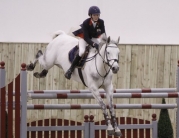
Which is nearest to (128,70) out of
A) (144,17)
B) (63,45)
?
(144,17)

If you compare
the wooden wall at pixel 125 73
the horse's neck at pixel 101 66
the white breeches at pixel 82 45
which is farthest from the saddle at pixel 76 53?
the wooden wall at pixel 125 73

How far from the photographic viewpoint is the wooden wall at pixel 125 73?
36.7ft

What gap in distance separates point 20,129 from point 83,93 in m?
1.02

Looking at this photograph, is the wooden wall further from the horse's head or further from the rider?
the horse's head

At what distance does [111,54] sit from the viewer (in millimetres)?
6680

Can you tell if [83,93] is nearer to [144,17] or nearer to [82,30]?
[82,30]

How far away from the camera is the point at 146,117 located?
37.7 ft

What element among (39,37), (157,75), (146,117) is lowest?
(146,117)

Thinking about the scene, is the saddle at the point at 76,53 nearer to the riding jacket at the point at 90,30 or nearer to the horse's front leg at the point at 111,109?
the riding jacket at the point at 90,30

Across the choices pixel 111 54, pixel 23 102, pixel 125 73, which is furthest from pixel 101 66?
pixel 125 73

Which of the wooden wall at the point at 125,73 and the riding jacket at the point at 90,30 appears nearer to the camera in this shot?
the riding jacket at the point at 90,30

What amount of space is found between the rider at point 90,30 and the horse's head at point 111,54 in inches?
14.1

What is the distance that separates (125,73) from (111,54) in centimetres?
478

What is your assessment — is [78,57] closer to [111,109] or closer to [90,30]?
[90,30]
